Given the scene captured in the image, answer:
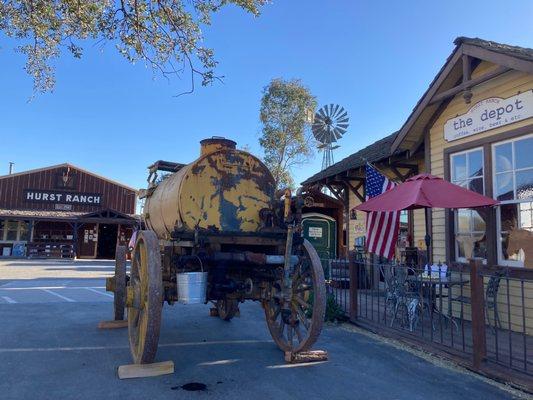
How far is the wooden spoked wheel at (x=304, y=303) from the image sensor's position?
496cm

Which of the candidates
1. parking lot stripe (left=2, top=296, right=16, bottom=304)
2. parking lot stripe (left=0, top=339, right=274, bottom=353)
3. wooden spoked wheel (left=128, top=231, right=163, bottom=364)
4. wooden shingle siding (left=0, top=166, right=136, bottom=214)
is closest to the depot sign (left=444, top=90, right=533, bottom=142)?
parking lot stripe (left=0, top=339, right=274, bottom=353)

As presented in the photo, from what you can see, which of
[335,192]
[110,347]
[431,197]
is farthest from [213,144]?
Result: [335,192]

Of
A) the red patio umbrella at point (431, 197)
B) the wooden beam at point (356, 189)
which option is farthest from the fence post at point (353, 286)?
the wooden beam at point (356, 189)

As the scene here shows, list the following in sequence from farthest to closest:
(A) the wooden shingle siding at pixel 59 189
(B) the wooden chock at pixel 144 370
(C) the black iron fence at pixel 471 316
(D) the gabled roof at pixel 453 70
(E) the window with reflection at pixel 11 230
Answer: (A) the wooden shingle siding at pixel 59 189 < (E) the window with reflection at pixel 11 230 < (D) the gabled roof at pixel 453 70 < (C) the black iron fence at pixel 471 316 < (B) the wooden chock at pixel 144 370

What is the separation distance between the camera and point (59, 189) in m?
33.1

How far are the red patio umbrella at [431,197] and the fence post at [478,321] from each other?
1.75m

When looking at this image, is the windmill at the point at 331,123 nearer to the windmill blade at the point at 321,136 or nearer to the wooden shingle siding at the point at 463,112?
the windmill blade at the point at 321,136

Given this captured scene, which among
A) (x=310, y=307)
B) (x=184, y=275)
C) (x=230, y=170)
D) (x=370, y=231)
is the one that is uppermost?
(x=230, y=170)

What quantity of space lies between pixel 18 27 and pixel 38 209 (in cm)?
2808

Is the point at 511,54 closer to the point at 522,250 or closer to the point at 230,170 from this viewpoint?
the point at 522,250

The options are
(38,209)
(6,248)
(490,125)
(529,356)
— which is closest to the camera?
(529,356)

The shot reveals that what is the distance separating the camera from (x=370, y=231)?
8852 millimetres

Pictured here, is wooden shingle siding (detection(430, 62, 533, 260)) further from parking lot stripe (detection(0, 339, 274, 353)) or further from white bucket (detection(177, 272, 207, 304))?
white bucket (detection(177, 272, 207, 304))

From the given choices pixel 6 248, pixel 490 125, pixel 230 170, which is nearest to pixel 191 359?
pixel 230 170
